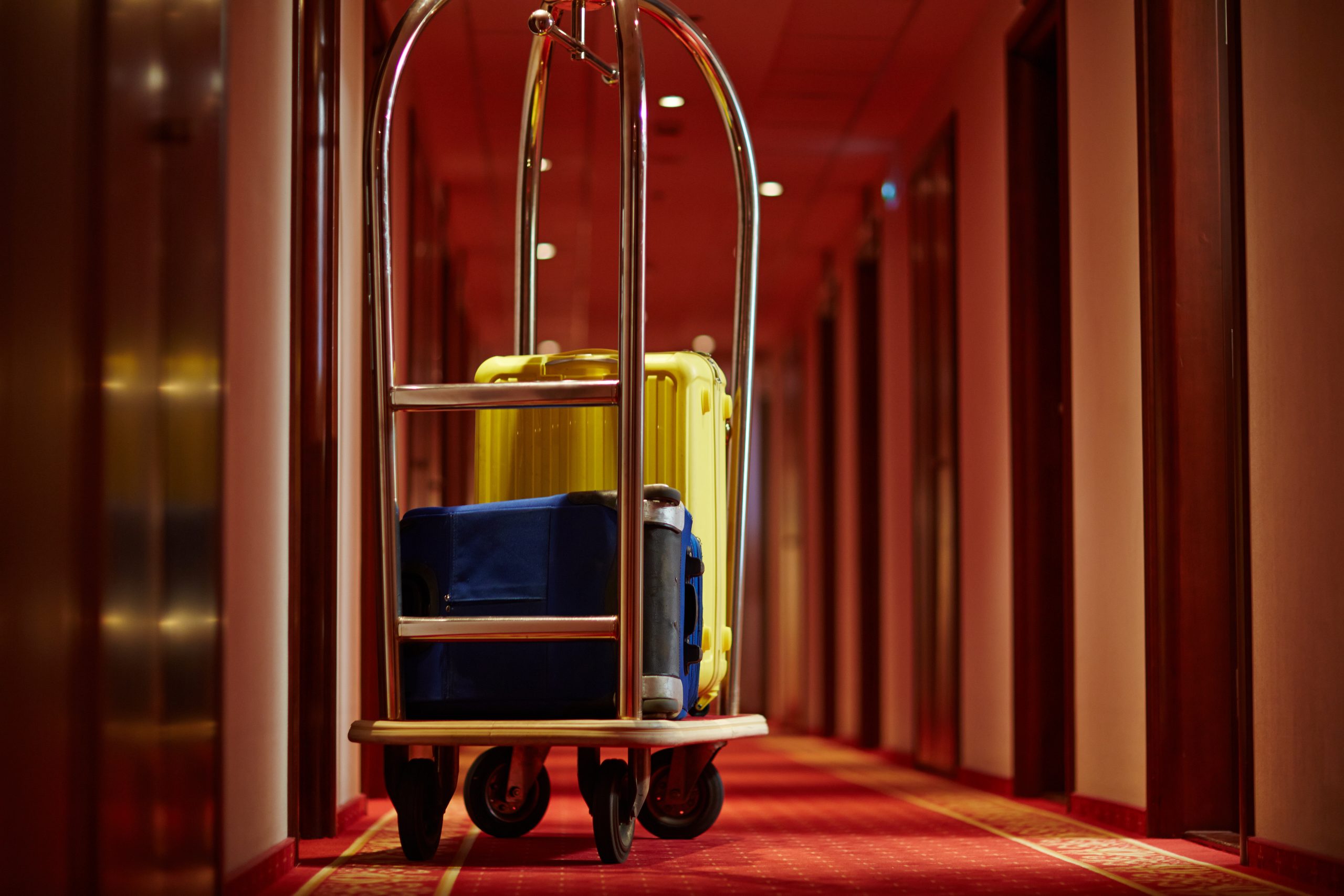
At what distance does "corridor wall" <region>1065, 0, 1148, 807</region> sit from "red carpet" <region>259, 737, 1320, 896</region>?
291 millimetres

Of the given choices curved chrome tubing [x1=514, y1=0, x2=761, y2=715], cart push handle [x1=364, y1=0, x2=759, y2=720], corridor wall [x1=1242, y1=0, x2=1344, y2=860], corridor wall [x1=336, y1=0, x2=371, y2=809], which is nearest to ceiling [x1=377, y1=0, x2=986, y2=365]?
corridor wall [x1=336, y1=0, x2=371, y2=809]

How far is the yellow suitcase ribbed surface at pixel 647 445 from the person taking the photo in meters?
2.93

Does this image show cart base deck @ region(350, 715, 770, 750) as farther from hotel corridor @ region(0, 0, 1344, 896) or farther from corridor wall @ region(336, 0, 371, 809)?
corridor wall @ region(336, 0, 371, 809)

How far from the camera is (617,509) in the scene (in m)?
2.54

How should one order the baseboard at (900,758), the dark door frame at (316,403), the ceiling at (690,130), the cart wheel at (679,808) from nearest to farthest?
1. the dark door frame at (316,403)
2. the cart wheel at (679,808)
3. the ceiling at (690,130)
4. the baseboard at (900,758)

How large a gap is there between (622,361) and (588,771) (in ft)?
2.71

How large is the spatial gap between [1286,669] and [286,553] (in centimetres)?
191

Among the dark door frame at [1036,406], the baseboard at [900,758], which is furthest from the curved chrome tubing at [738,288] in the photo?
the baseboard at [900,758]

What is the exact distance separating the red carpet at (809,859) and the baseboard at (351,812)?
0.04 metres

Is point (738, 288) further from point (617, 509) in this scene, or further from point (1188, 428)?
point (1188, 428)

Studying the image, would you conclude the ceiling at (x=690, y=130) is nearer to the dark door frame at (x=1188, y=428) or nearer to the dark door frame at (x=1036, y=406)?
the dark door frame at (x=1036, y=406)

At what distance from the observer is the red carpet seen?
2518 mm

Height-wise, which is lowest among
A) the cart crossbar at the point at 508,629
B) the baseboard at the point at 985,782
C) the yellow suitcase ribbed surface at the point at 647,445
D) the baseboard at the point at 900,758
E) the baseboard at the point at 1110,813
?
the baseboard at the point at 900,758

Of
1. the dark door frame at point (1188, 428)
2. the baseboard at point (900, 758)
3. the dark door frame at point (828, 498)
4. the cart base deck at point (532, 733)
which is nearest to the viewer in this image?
the cart base deck at point (532, 733)
